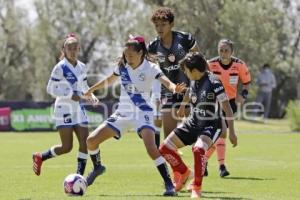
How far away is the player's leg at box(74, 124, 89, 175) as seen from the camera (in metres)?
11.8

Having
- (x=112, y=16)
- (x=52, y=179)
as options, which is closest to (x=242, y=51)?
(x=112, y=16)

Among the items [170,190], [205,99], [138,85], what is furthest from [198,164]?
[138,85]

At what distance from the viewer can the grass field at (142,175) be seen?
34.9ft

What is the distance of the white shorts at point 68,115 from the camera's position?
39.2 feet

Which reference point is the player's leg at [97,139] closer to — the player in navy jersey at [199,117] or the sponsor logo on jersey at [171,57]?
the player in navy jersey at [199,117]

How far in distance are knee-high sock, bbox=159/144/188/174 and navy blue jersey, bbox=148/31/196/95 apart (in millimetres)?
1900

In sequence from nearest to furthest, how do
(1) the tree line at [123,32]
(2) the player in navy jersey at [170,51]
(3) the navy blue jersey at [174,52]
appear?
1. (2) the player in navy jersey at [170,51]
2. (3) the navy blue jersey at [174,52]
3. (1) the tree line at [123,32]

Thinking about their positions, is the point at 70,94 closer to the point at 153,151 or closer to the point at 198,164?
the point at 153,151

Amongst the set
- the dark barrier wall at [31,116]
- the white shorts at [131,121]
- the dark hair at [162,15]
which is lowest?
the dark barrier wall at [31,116]

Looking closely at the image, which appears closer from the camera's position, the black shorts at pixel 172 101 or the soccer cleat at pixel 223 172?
the black shorts at pixel 172 101

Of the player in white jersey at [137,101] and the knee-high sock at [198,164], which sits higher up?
the player in white jersey at [137,101]

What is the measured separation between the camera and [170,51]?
12.1m

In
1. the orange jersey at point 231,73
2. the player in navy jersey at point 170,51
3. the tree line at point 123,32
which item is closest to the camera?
the player in navy jersey at point 170,51

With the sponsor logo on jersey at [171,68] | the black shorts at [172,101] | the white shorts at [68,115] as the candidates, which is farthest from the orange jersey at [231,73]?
the white shorts at [68,115]
